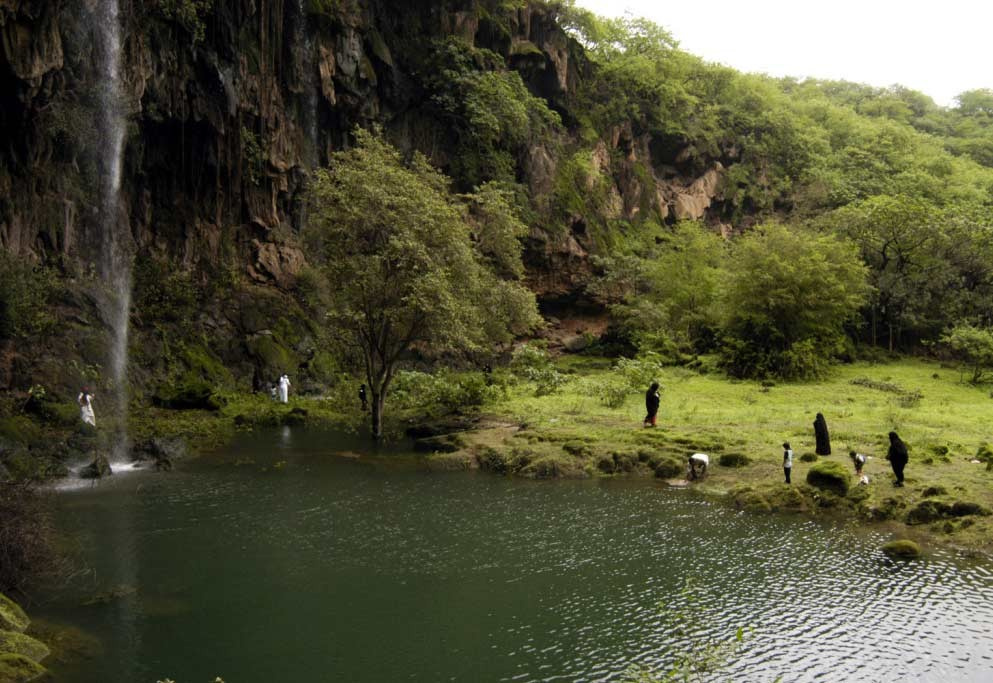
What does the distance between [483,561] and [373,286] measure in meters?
13.0

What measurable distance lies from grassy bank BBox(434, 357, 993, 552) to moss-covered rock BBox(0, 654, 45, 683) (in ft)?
44.7

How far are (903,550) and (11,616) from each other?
579 inches

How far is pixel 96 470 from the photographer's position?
20.4 m

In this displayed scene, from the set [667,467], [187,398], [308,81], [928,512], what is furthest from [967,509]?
[308,81]

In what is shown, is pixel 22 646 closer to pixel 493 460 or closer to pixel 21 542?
pixel 21 542

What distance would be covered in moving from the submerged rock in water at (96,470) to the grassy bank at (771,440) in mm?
8902

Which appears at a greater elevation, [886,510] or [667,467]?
[667,467]

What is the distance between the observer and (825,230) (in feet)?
172

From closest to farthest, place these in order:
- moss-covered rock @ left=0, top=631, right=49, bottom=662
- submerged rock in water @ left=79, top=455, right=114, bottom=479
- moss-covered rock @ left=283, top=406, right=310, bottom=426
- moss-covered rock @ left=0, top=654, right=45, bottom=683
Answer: moss-covered rock @ left=0, top=654, right=45, bottom=683, moss-covered rock @ left=0, top=631, right=49, bottom=662, submerged rock in water @ left=79, top=455, right=114, bottom=479, moss-covered rock @ left=283, top=406, right=310, bottom=426

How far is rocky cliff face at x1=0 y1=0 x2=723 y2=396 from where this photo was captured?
2853 cm

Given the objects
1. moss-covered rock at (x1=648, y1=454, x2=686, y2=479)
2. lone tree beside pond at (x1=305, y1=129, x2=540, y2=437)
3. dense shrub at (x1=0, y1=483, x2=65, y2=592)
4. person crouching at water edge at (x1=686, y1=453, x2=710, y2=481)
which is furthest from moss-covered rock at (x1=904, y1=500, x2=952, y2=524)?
dense shrub at (x1=0, y1=483, x2=65, y2=592)

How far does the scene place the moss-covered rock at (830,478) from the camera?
58.6 ft

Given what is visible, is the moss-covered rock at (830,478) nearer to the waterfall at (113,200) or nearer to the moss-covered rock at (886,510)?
the moss-covered rock at (886,510)

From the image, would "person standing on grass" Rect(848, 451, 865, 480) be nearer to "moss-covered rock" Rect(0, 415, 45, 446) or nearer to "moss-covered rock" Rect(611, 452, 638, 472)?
"moss-covered rock" Rect(611, 452, 638, 472)
